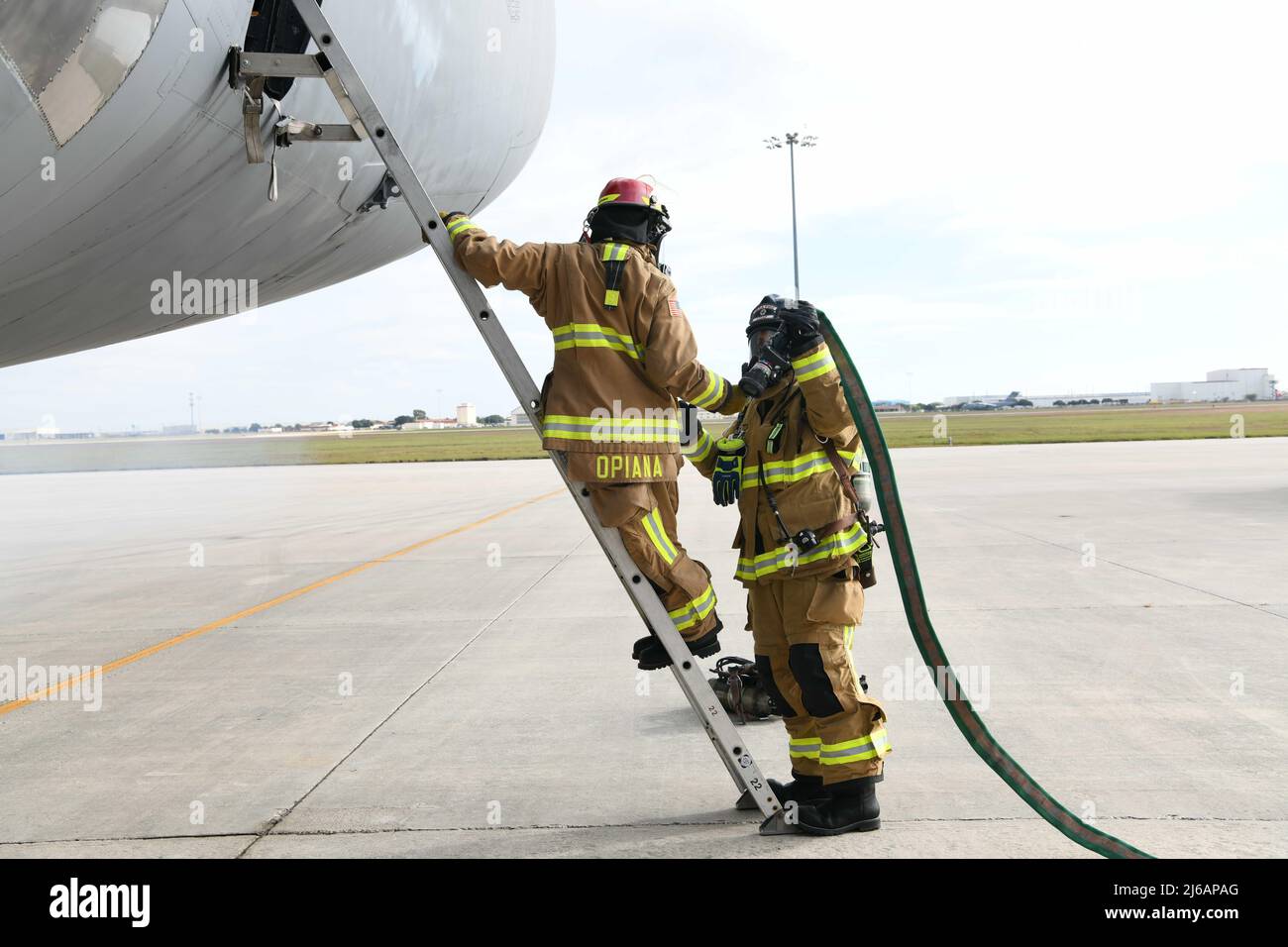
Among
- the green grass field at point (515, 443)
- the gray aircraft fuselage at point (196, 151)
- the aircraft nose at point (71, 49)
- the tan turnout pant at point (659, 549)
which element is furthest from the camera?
the green grass field at point (515, 443)

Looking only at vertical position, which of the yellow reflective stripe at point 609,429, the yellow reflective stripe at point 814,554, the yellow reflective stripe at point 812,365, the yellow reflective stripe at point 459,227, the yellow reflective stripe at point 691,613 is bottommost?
the yellow reflective stripe at point 691,613

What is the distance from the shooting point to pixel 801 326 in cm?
342

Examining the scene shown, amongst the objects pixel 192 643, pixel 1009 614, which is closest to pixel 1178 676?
pixel 1009 614

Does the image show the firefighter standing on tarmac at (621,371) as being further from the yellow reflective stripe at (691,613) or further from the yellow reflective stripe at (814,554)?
the yellow reflective stripe at (814,554)

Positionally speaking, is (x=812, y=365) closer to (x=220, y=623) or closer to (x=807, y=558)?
(x=807, y=558)

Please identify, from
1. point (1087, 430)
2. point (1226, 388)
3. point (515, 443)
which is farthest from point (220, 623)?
point (1226, 388)

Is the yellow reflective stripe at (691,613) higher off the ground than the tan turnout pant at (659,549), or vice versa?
the tan turnout pant at (659,549)

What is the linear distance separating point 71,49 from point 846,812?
135 inches

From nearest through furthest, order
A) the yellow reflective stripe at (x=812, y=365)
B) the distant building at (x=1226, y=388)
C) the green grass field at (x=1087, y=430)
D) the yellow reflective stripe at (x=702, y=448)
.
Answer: the yellow reflective stripe at (x=812, y=365), the yellow reflective stripe at (x=702, y=448), the green grass field at (x=1087, y=430), the distant building at (x=1226, y=388)

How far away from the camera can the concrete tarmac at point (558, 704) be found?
3.53 m

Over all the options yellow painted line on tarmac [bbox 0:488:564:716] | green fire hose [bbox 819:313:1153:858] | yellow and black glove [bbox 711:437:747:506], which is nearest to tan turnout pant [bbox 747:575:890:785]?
green fire hose [bbox 819:313:1153:858]

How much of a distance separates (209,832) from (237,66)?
2682mm

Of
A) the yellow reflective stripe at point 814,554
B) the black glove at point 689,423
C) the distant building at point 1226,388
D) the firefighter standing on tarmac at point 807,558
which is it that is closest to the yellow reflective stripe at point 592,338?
the black glove at point 689,423

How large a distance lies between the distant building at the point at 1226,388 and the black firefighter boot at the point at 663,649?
523 ft
